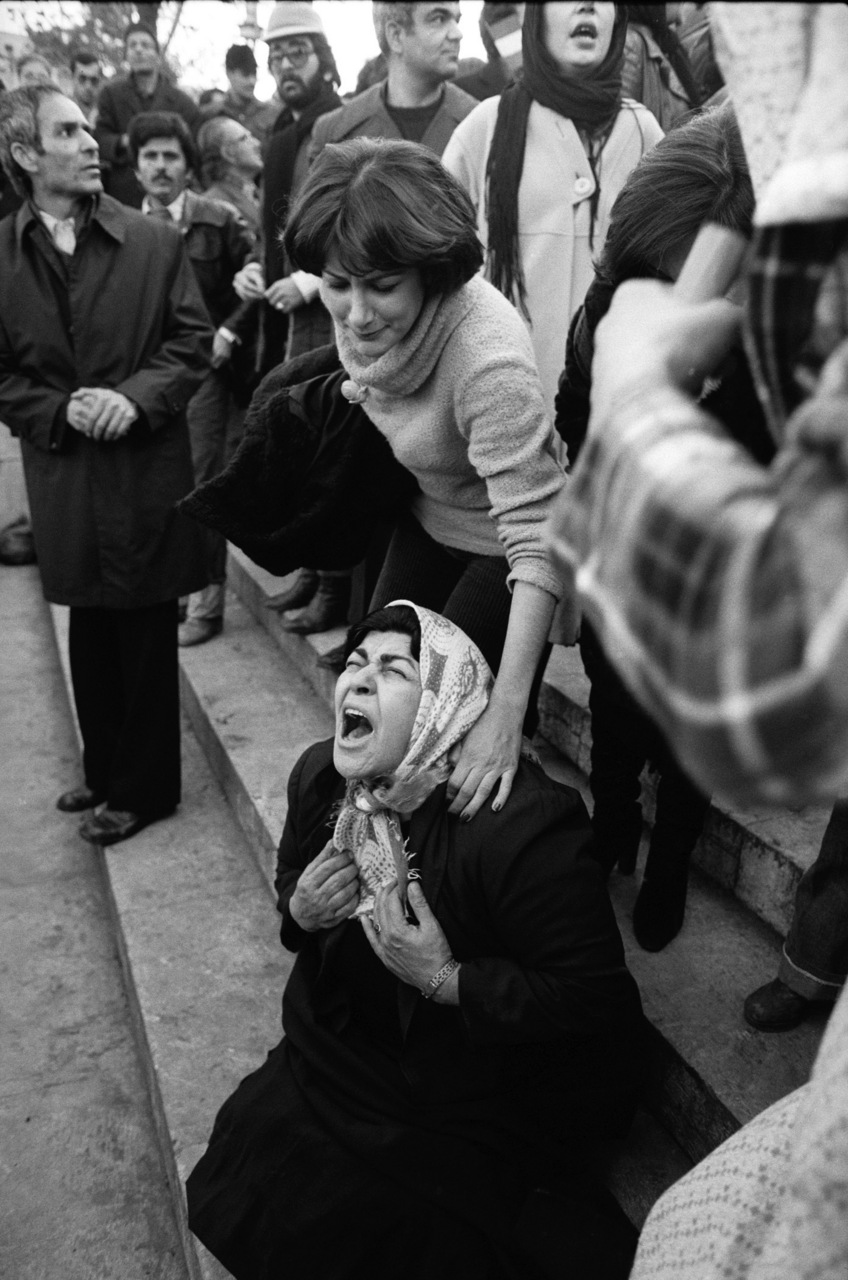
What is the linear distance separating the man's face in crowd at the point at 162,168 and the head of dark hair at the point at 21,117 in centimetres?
169

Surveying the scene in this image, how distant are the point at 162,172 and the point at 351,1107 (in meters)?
4.15

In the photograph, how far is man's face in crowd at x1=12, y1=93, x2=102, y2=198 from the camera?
3068 millimetres

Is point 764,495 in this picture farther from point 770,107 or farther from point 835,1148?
point 835,1148

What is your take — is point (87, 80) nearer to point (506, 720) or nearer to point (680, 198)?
point (680, 198)

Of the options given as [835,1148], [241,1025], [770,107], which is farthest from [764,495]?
[241,1025]

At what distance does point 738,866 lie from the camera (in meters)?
2.33

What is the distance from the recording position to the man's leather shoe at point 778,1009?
78.8 inches

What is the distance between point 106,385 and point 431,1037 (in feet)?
7.22

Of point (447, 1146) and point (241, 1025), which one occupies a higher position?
point (447, 1146)

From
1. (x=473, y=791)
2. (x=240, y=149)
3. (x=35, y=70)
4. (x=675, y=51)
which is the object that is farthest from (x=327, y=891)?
(x=35, y=70)

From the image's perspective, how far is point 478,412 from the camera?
80.3 inches

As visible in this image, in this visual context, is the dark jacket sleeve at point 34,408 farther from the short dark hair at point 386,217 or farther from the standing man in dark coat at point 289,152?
the short dark hair at point 386,217

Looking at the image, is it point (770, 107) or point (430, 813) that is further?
point (430, 813)

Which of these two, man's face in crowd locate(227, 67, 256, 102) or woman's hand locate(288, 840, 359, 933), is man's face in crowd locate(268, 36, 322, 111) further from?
man's face in crowd locate(227, 67, 256, 102)
